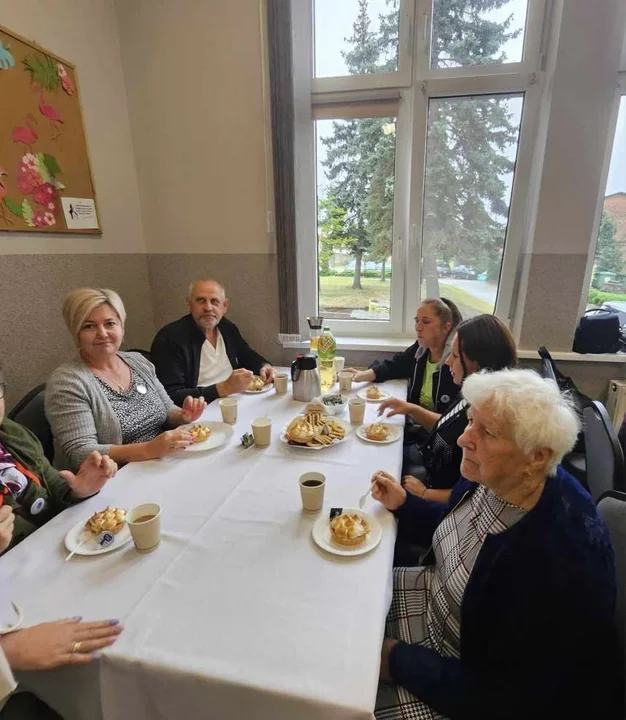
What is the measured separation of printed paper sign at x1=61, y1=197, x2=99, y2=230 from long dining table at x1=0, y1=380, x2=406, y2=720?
1.69 meters

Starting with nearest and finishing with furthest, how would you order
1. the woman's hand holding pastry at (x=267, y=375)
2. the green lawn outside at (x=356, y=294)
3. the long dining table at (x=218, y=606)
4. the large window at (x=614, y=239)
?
the long dining table at (x=218, y=606) < the woman's hand holding pastry at (x=267, y=375) < the large window at (x=614, y=239) < the green lawn outside at (x=356, y=294)

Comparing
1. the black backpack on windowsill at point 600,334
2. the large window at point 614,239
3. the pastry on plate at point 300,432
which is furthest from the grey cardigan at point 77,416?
the large window at point 614,239

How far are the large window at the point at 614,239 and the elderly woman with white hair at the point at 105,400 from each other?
2.46 m

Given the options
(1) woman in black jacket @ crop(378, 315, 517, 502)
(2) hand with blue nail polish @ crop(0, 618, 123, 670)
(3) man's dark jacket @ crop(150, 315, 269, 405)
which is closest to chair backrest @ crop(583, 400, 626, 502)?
(1) woman in black jacket @ crop(378, 315, 517, 502)

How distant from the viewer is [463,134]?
2.47m

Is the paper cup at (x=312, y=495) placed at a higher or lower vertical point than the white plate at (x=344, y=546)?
Answer: higher

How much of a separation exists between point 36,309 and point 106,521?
1528 mm

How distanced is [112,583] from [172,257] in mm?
2356

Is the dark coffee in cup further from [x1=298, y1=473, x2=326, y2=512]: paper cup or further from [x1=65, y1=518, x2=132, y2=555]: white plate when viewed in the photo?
[x1=298, y1=473, x2=326, y2=512]: paper cup

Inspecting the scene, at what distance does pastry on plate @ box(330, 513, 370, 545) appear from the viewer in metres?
0.95

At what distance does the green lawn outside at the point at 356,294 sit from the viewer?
8.96 feet

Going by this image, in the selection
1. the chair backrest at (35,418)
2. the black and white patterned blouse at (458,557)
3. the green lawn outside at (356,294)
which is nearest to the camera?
the black and white patterned blouse at (458,557)

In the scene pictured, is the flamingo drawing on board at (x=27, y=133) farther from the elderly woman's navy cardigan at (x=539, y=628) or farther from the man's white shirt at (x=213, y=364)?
the elderly woman's navy cardigan at (x=539, y=628)

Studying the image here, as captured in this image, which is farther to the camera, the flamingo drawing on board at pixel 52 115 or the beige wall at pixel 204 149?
the beige wall at pixel 204 149
